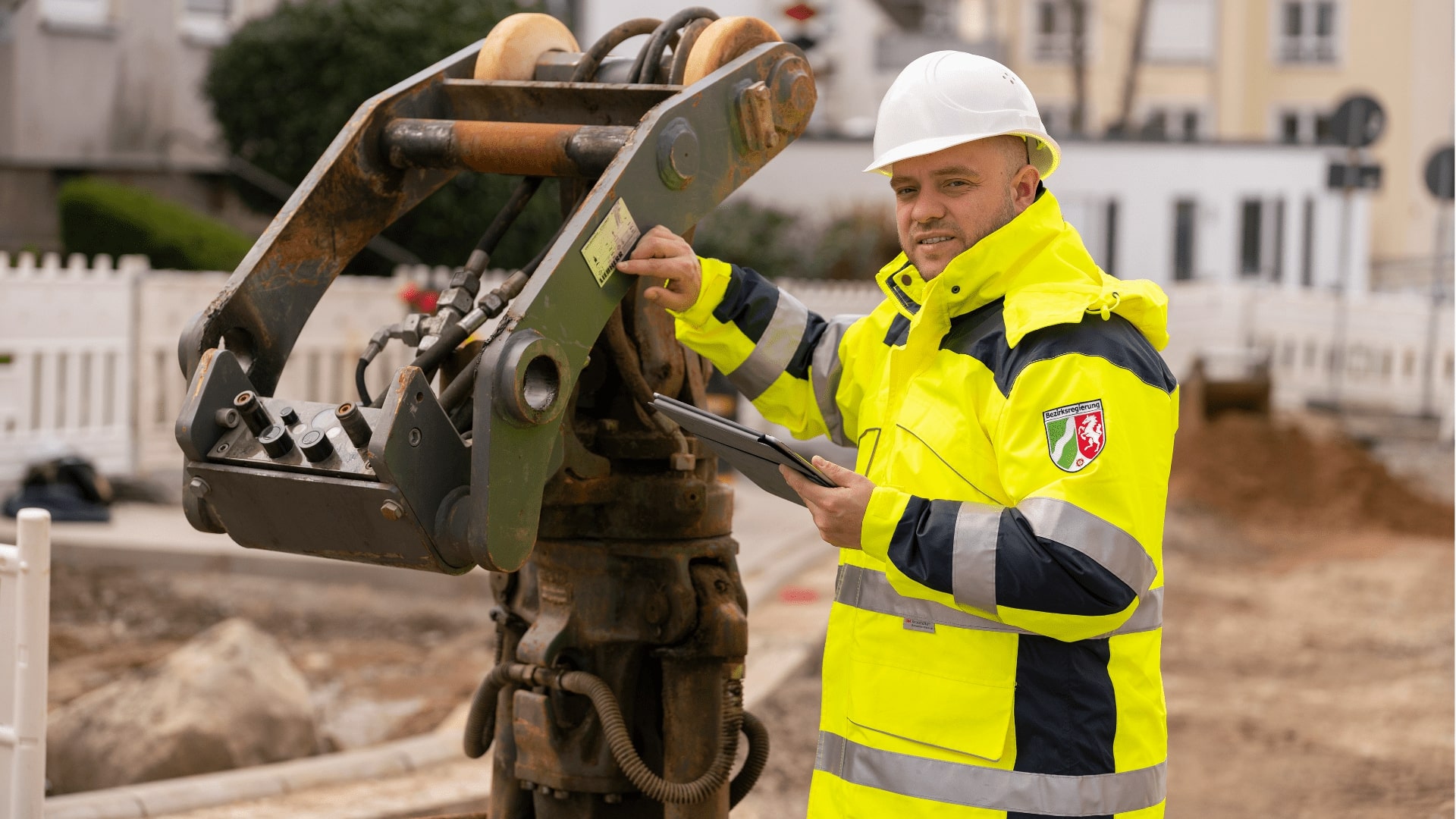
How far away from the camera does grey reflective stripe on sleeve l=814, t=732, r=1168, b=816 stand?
273cm

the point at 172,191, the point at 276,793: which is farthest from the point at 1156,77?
the point at 276,793

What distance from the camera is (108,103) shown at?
20.1 m

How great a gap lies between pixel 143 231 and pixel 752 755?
1386 centimetres

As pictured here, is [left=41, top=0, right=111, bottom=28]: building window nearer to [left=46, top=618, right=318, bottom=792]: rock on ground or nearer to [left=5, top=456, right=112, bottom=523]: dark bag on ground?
[left=5, top=456, right=112, bottom=523]: dark bag on ground

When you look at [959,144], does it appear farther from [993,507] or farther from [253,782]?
[253,782]

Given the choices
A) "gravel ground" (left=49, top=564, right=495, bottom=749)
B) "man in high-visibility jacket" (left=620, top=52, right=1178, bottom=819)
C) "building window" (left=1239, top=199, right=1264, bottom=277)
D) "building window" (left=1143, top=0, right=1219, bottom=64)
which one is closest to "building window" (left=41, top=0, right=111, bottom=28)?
"gravel ground" (left=49, top=564, right=495, bottom=749)

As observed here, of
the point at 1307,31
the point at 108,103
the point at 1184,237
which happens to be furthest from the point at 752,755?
the point at 1307,31

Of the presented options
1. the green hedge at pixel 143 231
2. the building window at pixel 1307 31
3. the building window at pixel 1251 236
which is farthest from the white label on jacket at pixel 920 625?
the building window at pixel 1307 31

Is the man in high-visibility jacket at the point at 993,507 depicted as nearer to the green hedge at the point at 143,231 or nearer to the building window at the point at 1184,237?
the green hedge at the point at 143,231

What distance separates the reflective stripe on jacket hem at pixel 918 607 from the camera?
109 inches

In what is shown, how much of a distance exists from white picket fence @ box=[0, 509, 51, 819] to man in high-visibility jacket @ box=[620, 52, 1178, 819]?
1.49 m

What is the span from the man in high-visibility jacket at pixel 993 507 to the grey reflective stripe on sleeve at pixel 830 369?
1.11 feet

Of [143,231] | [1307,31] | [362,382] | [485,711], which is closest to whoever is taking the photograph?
[362,382]

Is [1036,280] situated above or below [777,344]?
above
